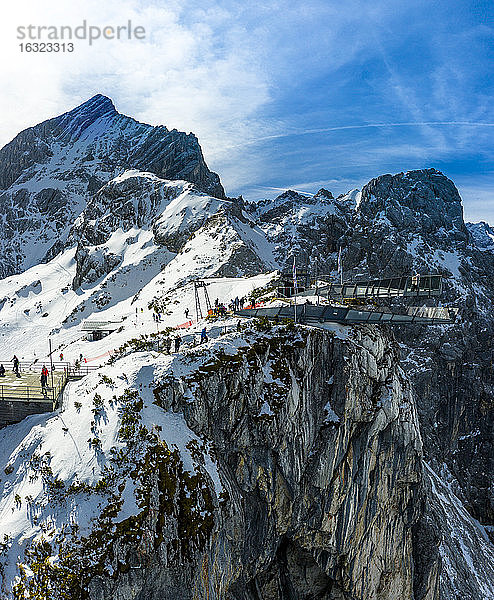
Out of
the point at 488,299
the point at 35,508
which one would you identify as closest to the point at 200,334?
the point at 35,508

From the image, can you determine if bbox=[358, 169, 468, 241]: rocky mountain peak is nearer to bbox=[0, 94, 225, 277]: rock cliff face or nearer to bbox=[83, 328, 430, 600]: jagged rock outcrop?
bbox=[0, 94, 225, 277]: rock cliff face

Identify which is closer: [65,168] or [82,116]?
[65,168]

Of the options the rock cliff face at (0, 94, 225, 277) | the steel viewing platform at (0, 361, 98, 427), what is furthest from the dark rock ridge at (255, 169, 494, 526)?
the steel viewing platform at (0, 361, 98, 427)

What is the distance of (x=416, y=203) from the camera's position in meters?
145

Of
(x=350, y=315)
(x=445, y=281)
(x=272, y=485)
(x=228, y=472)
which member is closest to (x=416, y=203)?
(x=445, y=281)

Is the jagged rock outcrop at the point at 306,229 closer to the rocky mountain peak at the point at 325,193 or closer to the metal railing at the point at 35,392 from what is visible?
the rocky mountain peak at the point at 325,193

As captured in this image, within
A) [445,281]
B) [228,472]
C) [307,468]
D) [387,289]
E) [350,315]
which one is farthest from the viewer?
[445,281]

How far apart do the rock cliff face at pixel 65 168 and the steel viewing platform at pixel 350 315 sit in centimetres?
9850

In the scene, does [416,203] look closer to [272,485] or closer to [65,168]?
[65,168]

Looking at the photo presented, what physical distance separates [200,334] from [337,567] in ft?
58.9

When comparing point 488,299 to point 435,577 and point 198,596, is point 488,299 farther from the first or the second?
point 198,596

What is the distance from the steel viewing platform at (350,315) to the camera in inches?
1182

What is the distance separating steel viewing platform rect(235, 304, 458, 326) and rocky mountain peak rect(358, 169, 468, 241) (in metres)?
113

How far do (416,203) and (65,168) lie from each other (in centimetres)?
13021
